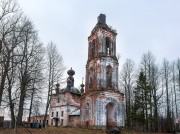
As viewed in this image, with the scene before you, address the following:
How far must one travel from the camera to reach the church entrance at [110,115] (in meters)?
30.0

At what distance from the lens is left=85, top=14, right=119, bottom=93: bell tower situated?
1230 inches

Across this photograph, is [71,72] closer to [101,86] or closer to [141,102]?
[141,102]

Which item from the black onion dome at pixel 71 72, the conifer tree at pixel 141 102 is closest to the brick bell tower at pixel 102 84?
the conifer tree at pixel 141 102

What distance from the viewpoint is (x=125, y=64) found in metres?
41.2

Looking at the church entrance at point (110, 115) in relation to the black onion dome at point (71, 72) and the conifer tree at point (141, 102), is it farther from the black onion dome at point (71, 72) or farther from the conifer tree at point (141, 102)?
the black onion dome at point (71, 72)


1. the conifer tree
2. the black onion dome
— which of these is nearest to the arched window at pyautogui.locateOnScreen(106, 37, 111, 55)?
the conifer tree

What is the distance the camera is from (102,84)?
3080cm

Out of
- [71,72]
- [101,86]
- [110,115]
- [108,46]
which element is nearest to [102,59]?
[108,46]

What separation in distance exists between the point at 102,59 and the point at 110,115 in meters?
7.55

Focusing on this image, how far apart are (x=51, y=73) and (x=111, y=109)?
368 inches

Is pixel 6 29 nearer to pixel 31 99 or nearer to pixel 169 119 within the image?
pixel 31 99

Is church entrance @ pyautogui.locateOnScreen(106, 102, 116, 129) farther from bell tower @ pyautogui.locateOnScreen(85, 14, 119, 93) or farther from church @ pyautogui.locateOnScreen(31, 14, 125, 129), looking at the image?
bell tower @ pyautogui.locateOnScreen(85, 14, 119, 93)

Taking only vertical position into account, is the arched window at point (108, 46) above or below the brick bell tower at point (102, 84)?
above

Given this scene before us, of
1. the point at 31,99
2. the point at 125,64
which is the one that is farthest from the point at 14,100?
the point at 125,64
